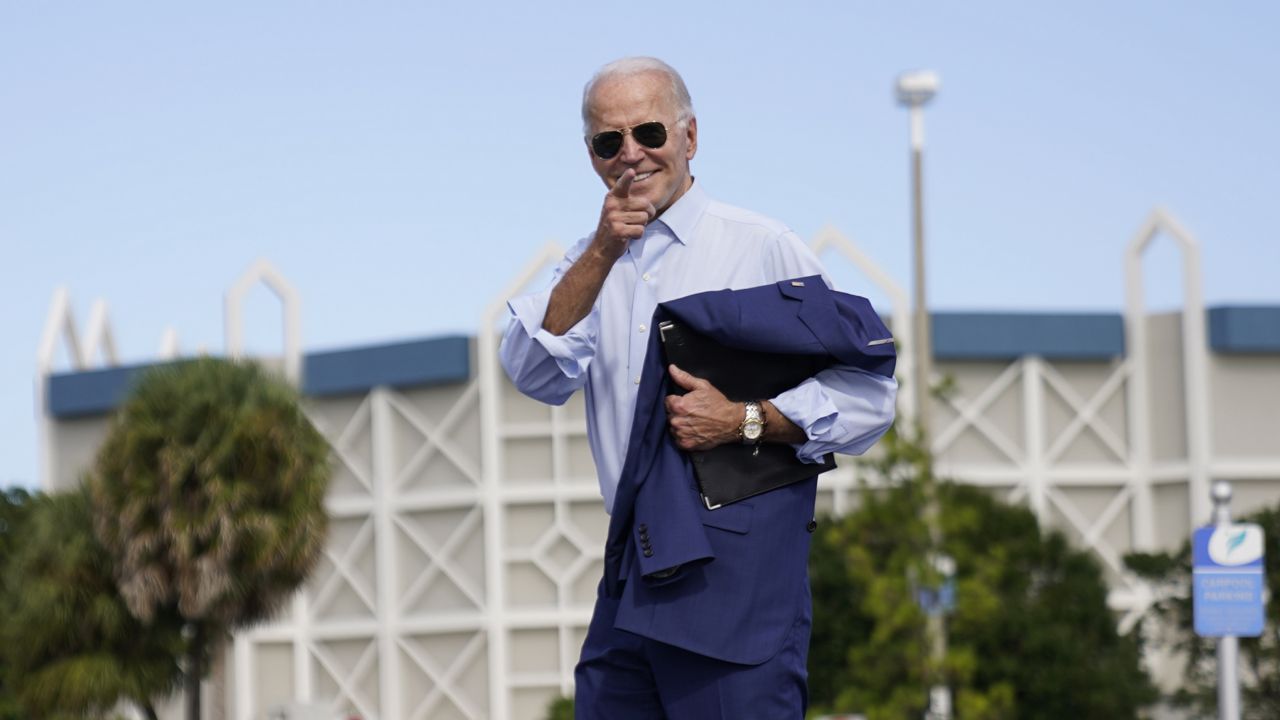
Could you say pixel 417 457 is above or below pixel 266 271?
below

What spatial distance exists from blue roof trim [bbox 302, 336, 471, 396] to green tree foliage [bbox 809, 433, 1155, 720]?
10.3 metres

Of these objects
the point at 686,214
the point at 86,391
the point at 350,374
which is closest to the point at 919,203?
the point at 350,374

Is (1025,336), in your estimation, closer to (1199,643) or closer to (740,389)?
(1199,643)

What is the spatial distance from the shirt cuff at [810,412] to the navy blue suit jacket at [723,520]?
70 millimetres

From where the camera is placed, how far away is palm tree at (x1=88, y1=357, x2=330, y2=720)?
26.0 metres

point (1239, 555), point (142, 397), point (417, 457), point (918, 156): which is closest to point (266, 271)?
point (417, 457)

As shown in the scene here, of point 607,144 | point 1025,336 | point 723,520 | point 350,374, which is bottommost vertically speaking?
point 723,520

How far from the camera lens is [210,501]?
1028 inches

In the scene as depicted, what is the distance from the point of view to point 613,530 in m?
3.69

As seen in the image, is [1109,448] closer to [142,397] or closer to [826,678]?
[826,678]

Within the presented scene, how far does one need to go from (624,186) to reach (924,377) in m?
22.4

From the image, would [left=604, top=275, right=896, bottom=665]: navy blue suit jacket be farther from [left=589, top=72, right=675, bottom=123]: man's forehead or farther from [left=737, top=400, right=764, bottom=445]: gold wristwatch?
[left=589, top=72, right=675, bottom=123]: man's forehead

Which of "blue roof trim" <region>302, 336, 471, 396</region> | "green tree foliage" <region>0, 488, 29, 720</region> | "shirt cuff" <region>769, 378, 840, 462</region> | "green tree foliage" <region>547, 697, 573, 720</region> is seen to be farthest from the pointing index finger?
"blue roof trim" <region>302, 336, 471, 396</region>

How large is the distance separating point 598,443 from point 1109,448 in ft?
125
